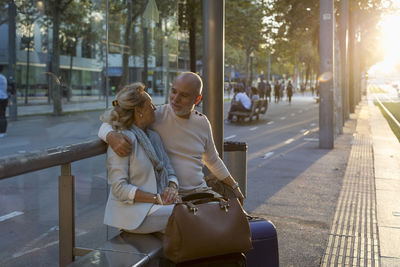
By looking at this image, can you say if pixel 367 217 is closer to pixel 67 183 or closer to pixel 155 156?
pixel 155 156

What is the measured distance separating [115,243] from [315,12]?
22.7m

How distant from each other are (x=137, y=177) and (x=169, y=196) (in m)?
0.23

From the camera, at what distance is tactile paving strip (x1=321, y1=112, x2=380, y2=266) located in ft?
15.1

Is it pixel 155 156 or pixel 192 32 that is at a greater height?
pixel 192 32

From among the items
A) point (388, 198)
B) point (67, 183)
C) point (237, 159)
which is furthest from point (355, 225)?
point (67, 183)

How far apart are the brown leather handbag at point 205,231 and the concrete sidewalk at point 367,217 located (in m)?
1.71

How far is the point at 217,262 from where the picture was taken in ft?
10.1

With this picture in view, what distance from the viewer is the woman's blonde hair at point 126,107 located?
3.28 metres

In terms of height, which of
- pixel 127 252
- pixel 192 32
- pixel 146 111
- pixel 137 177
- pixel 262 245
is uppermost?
pixel 192 32

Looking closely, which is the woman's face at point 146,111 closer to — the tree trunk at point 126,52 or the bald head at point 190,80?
the bald head at point 190,80

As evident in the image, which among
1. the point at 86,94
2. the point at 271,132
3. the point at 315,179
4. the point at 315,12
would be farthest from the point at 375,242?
the point at 315,12

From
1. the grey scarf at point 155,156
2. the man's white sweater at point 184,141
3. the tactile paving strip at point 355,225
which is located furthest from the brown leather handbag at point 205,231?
the tactile paving strip at point 355,225

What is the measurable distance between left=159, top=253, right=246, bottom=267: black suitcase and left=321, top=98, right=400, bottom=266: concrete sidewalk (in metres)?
1.59

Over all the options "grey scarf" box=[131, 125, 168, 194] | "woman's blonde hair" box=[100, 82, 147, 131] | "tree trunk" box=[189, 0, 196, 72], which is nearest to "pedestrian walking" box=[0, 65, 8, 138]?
"woman's blonde hair" box=[100, 82, 147, 131]
